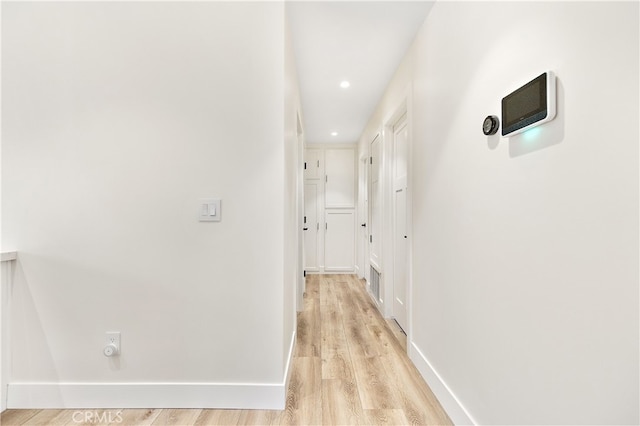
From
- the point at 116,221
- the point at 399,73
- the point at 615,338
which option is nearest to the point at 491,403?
the point at 615,338

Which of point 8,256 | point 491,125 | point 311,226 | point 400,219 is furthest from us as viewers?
point 311,226

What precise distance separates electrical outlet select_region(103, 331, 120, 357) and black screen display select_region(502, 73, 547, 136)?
2164 mm

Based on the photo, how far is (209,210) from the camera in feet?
5.63

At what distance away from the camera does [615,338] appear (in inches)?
31.6

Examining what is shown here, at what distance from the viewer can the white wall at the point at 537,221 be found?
0.79 metres

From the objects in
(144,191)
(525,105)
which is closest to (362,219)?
(144,191)

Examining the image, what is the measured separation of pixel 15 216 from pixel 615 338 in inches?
104

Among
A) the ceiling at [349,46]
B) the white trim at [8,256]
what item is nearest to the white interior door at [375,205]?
the ceiling at [349,46]

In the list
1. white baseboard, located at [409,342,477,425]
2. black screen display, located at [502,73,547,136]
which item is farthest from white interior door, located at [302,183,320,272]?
black screen display, located at [502,73,547,136]

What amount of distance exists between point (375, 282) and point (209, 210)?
269 cm

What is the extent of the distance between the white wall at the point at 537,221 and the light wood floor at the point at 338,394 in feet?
0.77

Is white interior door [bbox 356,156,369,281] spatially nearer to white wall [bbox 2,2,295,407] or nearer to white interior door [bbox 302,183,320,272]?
white interior door [bbox 302,183,320,272]

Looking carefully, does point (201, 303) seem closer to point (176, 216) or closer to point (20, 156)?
point (176, 216)

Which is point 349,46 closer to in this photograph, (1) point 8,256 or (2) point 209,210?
(2) point 209,210
